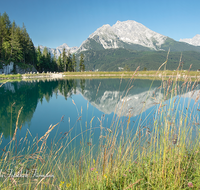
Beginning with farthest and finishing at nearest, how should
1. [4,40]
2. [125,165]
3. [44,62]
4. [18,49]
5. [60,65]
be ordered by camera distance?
[60,65], [44,62], [18,49], [4,40], [125,165]

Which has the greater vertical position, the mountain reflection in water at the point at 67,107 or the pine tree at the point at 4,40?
the pine tree at the point at 4,40

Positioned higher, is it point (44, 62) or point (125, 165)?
point (44, 62)

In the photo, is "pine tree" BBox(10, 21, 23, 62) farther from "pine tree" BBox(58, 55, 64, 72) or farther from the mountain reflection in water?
the mountain reflection in water

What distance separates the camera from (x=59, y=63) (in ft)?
219

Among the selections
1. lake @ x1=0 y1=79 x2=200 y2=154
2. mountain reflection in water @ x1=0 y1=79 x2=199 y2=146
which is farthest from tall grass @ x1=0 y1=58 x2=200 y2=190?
mountain reflection in water @ x1=0 y1=79 x2=199 y2=146

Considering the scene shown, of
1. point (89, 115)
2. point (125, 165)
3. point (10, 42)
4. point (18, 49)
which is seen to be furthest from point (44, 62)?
point (125, 165)

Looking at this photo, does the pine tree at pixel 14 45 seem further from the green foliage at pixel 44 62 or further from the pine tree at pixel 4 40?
the green foliage at pixel 44 62

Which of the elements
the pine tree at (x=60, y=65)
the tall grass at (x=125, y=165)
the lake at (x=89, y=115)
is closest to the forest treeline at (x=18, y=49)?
the pine tree at (x=60, y=65)

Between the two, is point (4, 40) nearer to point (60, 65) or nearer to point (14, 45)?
point (14, 45)

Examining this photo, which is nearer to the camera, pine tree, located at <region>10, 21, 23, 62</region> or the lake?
the lake

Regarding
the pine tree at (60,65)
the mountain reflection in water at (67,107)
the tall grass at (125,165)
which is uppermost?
the pine tree at (60,65)

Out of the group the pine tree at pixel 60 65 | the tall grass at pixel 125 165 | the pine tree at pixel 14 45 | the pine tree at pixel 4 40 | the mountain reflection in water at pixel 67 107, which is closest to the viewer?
the tall grass at pixel 125 165

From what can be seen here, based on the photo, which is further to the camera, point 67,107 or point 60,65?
point 60,65

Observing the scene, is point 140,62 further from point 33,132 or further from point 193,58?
point 33,132
